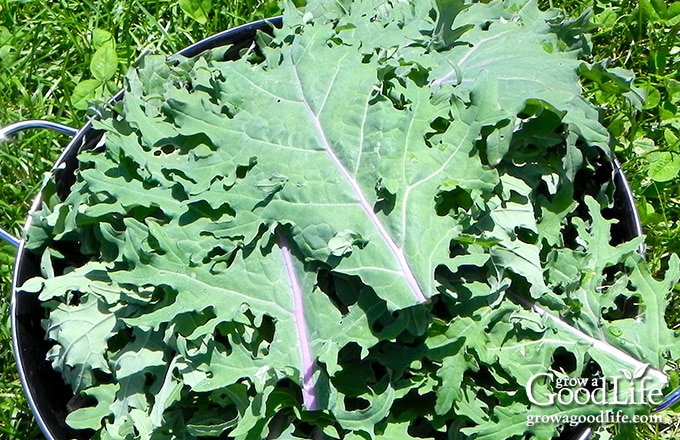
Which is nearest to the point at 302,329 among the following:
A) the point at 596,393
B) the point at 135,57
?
the point at 596,393

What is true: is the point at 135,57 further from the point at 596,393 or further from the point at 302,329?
the point at 596,393

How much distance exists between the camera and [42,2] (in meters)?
2.32

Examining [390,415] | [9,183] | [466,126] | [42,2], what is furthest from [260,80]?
[42,2]

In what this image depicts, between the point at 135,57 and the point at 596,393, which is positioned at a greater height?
the point at 135,57

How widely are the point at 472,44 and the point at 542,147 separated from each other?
24 cm

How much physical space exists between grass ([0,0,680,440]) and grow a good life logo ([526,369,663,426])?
0.77m

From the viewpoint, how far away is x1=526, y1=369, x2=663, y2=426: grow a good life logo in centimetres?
130

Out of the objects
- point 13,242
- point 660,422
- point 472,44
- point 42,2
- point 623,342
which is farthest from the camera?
point 42,2

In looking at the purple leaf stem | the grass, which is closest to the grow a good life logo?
the purple leaf stem

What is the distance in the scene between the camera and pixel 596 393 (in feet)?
4.40

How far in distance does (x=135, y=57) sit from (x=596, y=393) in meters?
1.56

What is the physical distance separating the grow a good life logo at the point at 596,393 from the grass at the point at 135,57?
0.77m

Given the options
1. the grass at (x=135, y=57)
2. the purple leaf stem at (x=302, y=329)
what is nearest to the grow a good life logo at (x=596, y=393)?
the purple leaf stem at (x=302, y=329)

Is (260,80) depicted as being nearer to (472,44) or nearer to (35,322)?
(472,44)
